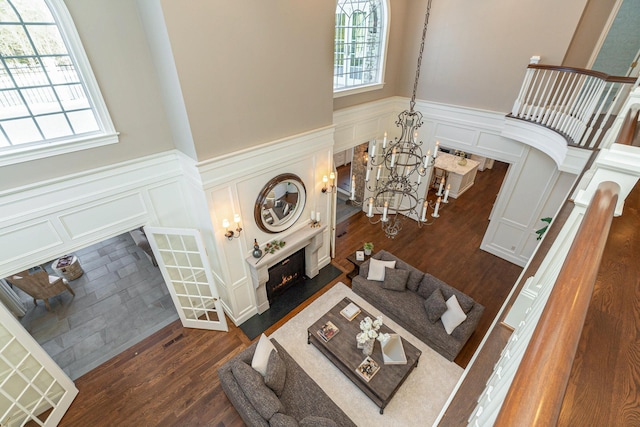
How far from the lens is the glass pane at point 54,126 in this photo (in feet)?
10.3

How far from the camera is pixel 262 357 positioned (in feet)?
12.9

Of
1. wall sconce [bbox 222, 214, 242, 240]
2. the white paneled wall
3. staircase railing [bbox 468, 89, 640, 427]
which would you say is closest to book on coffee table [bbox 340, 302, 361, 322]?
wall sconce [bbox 222, 214, 242, 240]

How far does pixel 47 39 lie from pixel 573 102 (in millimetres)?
6883

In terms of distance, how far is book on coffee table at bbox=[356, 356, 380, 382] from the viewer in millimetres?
4020

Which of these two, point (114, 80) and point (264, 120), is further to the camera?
point (264, 120)

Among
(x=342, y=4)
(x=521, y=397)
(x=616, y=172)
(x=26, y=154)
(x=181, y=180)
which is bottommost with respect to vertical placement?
(x=181, y=180)

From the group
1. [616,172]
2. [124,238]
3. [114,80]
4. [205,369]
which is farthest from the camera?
[124,238]

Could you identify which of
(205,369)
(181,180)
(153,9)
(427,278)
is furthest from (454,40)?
(205,369)

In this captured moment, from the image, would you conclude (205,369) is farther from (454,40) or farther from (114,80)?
(454,40)

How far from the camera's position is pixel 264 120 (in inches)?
161

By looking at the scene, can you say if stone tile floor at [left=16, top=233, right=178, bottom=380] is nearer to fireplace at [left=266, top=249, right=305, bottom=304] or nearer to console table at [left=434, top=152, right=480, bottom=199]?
fireplace at [left=266, top=249, right=305, bottom=304]

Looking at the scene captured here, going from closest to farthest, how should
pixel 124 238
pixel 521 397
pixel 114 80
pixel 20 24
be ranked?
pixel 521 397, pixel 20 24, pixel 114 80, pixel 124 238

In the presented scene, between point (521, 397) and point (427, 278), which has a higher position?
point (521, 397)

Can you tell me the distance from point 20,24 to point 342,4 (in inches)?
179
